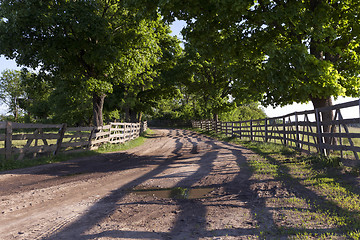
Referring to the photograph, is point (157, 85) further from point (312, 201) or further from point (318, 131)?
point (312, 201)

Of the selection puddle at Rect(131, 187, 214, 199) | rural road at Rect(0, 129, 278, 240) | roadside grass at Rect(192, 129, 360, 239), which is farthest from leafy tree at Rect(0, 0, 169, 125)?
roadside grass at Rect(192, 129, 360, 239)

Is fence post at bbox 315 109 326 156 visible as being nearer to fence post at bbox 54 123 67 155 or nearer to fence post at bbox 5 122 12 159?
fence post at bbox 54 123 67 155

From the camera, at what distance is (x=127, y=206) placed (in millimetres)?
4359

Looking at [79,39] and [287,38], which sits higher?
[79,39]

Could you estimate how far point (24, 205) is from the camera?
4.61m

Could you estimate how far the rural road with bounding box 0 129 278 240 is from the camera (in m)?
Answer: 3.31

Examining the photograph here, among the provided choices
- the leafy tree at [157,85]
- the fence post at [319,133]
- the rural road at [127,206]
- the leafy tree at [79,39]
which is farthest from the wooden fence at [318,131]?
the leafy tree at [157,85]

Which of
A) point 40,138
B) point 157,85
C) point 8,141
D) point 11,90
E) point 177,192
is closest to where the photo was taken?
point 177,192

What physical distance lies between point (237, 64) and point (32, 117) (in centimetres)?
5568

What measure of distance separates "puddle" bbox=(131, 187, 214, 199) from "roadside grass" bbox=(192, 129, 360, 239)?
1287mm

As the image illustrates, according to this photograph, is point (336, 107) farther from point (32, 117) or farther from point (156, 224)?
point (32, 117)

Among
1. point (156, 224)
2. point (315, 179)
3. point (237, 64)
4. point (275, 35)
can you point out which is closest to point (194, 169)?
point (315, 179)

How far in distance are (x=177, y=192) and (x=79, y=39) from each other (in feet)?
36.1

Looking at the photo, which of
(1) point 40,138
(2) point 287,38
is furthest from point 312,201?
(1) point 40,138
